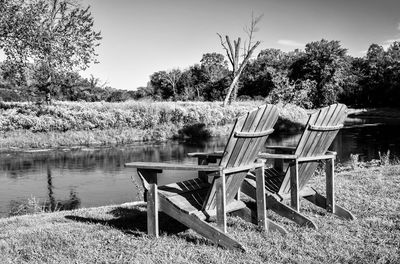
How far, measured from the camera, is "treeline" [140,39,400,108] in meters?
46.0

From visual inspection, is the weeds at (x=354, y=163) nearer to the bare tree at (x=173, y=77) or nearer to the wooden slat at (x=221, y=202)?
the wooden slat at (x=221, y=202)

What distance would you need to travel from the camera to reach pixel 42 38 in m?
17.1

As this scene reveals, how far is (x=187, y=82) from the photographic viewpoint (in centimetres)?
6881

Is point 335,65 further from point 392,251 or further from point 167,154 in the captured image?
point 392,251

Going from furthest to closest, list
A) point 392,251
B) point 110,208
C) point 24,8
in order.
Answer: point 24,8
point 110,208
point 392,251

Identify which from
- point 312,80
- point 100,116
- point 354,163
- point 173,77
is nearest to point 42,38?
point 100,116

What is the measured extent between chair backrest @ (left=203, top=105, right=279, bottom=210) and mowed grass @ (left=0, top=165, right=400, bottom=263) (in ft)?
1.83

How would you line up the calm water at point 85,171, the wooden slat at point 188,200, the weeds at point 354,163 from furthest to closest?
the weeds at point 354,163
the calm water at point 85,171
the wooden slat at point 188,200

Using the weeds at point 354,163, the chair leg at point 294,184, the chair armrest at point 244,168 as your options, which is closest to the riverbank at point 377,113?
the weeds at point 354,163

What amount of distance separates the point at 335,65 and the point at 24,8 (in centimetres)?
4087

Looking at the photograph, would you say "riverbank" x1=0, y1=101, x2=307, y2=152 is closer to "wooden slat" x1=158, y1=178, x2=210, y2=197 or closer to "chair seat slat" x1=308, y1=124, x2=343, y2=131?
"wooden slat" x1=158, y1=178, x2=210, y2=197

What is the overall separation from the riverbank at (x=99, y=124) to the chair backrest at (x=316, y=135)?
53.4ft

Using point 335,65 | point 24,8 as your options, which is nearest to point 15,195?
point 24,8

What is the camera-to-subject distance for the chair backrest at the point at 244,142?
3.90 meters
